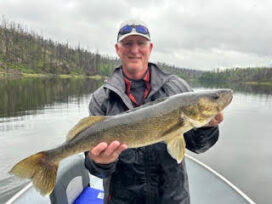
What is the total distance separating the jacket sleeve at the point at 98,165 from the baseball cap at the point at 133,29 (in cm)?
88

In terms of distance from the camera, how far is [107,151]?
252 cm

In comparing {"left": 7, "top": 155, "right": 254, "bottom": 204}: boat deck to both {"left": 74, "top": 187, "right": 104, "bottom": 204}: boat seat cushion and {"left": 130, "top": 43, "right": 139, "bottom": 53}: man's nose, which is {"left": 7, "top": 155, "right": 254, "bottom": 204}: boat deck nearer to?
{"left": 74, "top": 187, "right": 104, "bottom": 204}: boat seat cushion

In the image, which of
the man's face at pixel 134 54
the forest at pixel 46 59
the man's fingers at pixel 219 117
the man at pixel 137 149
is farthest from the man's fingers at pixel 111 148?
the forest at pixel 46 59

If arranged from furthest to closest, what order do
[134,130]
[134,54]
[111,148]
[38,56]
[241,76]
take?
[241,76], [38,56], [134,54], [134,130], [111,148]

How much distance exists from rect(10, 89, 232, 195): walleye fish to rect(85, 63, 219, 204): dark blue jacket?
267 millimetres

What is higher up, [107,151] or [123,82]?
[123,82]

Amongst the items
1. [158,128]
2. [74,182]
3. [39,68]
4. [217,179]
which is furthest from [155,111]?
[39,68]

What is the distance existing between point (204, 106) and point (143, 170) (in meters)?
1.13

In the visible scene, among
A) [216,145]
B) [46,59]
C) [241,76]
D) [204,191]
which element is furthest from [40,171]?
[241,76]

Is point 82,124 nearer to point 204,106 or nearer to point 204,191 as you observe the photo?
point 204,106

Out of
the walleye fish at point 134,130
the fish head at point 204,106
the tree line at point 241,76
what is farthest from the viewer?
the tree line at point 241,76

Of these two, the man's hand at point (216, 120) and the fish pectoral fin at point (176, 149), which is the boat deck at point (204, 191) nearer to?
the man's hand at point (216, 120)

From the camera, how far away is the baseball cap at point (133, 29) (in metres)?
3.09

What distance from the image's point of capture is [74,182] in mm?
4734
